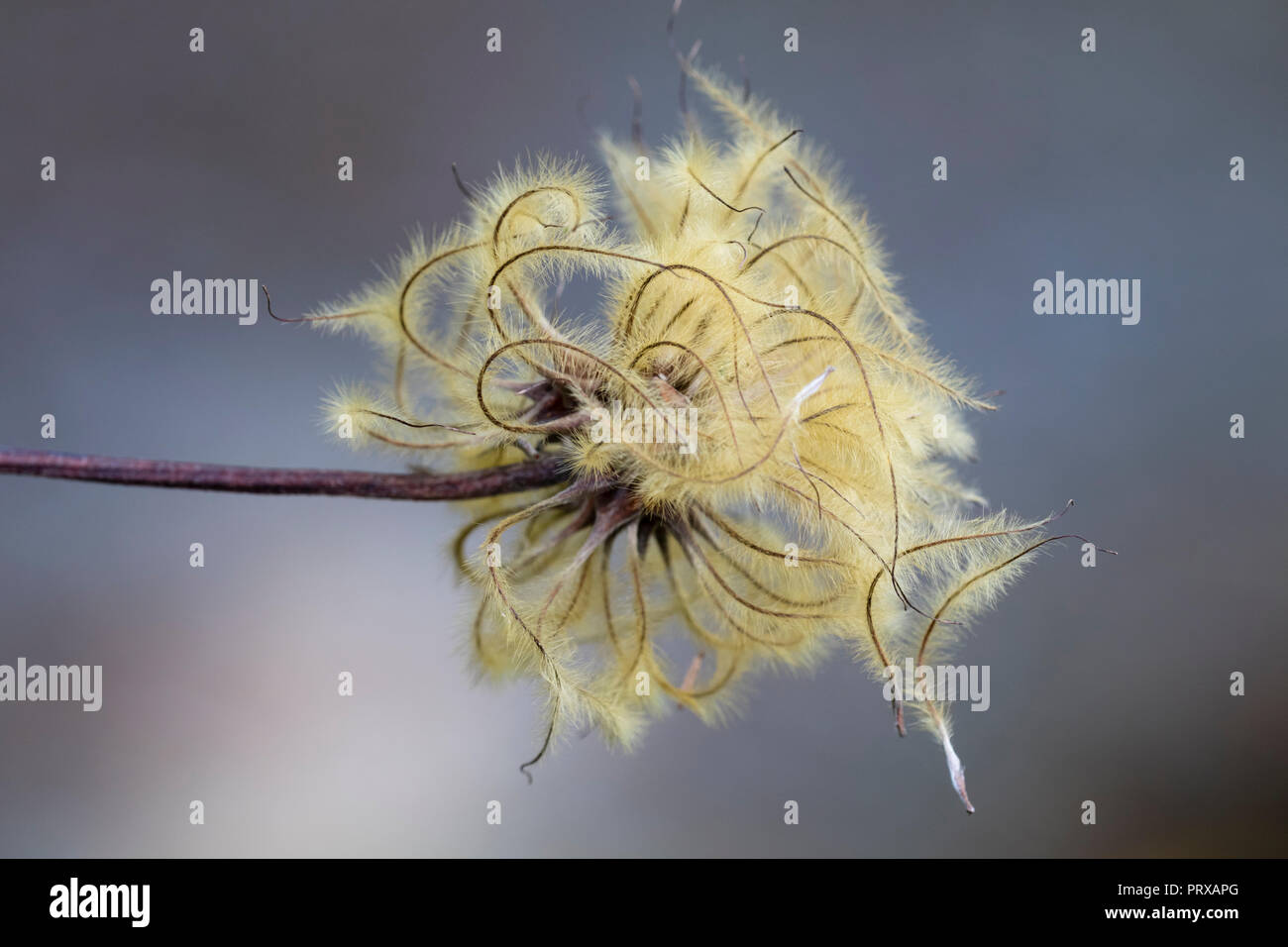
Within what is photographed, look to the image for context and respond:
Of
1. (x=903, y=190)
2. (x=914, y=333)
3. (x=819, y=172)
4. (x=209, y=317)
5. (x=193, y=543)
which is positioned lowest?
(x=193, y=543)

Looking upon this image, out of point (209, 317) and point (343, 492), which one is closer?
point (343, 492)

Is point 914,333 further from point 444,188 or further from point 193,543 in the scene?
point 193,543

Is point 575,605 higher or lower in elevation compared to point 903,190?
lower

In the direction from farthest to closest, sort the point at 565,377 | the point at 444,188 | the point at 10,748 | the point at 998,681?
the point at 444,188
the point at 998,681
the point at 10,748
the point at 565,377

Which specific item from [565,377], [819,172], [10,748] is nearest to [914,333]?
[819,172]
